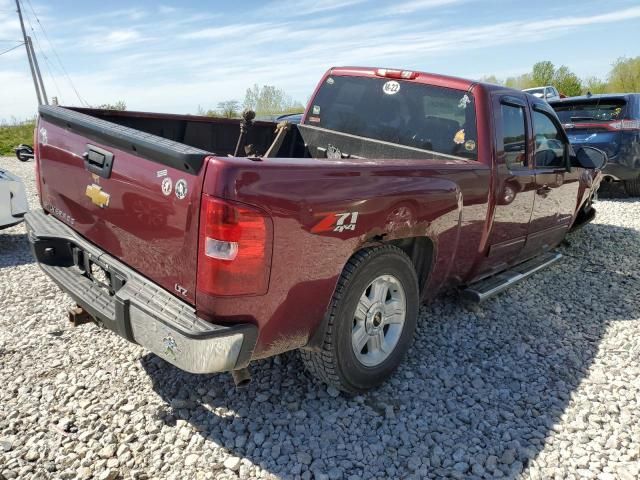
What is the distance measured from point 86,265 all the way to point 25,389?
0.82 m

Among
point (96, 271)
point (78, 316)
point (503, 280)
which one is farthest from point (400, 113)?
point (78, 316)

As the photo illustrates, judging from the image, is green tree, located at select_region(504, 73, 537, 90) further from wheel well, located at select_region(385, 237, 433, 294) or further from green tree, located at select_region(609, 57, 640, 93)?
wheel well, located at select_region(385, 237, 433, 294)

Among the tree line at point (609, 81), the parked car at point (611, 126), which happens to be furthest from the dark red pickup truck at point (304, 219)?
the tree line at point (609, 81)

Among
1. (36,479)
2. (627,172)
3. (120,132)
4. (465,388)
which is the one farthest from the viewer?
(627,172)

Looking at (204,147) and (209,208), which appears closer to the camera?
(209,208)

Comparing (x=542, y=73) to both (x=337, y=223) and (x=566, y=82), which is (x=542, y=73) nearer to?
(x=566, y=82)

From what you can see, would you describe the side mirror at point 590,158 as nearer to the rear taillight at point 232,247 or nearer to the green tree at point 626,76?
the rear taillight at point 232,247

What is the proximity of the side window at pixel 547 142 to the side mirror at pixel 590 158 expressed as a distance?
230mm

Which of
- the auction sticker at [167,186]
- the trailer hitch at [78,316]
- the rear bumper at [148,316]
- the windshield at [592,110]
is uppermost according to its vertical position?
the windshield at [592,110]

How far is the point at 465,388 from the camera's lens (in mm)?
3180

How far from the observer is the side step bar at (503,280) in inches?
151

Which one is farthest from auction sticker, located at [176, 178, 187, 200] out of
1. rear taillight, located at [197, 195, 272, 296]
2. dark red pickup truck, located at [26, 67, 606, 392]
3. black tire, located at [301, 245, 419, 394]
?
black tire, located at [301, 245, 419, 394]

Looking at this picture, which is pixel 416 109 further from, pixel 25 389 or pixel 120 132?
pixel 25 389

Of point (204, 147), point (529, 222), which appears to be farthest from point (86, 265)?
point (529, 222)
